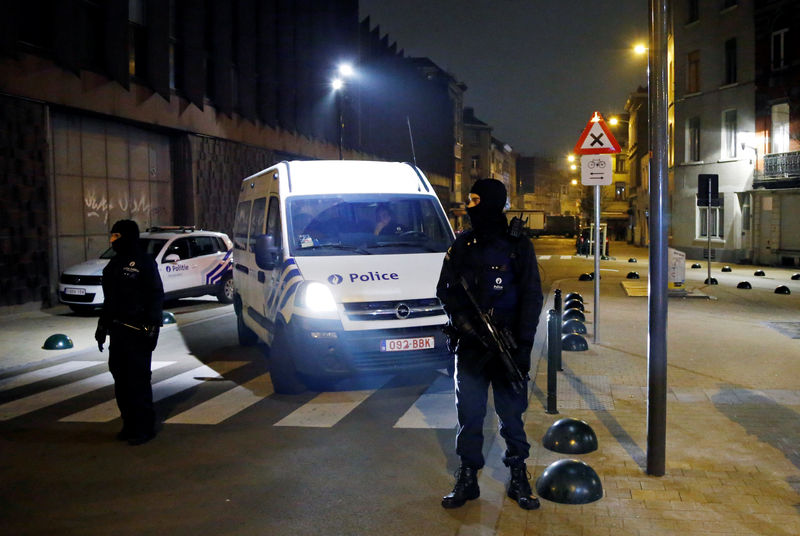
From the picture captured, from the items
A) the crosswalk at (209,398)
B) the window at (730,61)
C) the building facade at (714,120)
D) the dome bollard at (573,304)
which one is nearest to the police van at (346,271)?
the crosswalk at (209,398)

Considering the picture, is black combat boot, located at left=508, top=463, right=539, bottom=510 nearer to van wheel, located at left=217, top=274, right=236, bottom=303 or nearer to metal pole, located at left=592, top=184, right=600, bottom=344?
metal pole, located at left=592, top=184, right=600, bottom=344

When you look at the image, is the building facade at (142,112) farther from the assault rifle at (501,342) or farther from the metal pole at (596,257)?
the assault rifle at (501,342)

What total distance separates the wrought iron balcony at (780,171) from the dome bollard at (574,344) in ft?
76.8

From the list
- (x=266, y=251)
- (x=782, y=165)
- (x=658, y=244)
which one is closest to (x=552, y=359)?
(x=658, y=244)

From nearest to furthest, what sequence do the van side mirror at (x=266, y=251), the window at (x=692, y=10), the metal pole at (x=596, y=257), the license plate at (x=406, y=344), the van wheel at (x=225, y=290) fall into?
the license plate at (x=406, y=344)
the van side mirror at (x=266, y=251)
the metal pole at (x=596, y=257)
the van wheel at (x=225, y=290)
the window at (x=692, y=10)

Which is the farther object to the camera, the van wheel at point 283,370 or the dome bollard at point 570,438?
the van wheel at point 283,370

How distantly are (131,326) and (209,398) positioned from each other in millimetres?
1991

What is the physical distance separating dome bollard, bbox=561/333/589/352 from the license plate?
3477 millimetres

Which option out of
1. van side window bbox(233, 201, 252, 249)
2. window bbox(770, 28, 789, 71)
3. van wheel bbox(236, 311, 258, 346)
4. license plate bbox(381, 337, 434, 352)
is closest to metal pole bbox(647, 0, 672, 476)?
license plate bbox(381, 337, 434, 352)

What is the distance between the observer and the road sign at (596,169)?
10570 mm

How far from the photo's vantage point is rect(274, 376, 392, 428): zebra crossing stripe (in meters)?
7.09

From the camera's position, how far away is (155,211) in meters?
23.9

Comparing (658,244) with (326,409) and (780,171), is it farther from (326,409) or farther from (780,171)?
(780,171)

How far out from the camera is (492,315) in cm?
480
